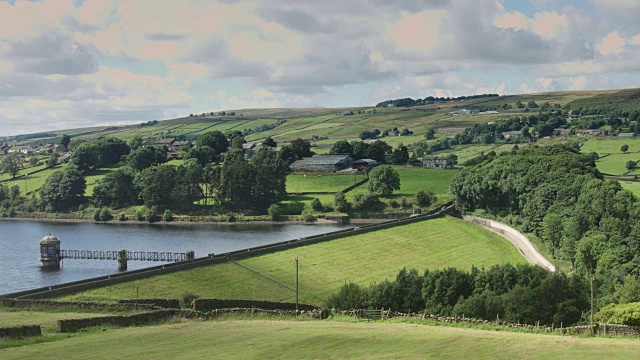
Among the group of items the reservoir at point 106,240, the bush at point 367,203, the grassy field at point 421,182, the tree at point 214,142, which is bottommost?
the reservoir at point 106,240

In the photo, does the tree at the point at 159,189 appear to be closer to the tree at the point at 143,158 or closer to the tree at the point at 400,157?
the tree at the point at 143,158

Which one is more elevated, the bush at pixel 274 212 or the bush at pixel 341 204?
the bush at pixel 341 204

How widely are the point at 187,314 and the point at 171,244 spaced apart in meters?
73.5

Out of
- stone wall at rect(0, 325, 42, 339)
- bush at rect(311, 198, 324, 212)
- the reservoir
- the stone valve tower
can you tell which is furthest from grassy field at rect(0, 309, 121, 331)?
bush at rect(311, 198, 324, 212)

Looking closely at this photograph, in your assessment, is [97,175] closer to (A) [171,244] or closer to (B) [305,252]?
(A) [171,244]

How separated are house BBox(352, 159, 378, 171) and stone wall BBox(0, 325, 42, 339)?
477 feet

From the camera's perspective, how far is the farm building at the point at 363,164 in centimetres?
18100

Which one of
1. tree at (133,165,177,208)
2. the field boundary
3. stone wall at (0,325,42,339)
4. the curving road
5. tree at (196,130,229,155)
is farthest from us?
tree at (196,130,229,155)

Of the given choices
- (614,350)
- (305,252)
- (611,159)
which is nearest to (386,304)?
(614,350)

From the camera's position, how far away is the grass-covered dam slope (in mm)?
68562

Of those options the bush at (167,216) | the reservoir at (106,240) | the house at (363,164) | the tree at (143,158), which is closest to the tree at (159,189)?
the bush at (167,216)

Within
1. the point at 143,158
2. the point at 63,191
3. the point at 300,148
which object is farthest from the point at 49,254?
the point at 300,148

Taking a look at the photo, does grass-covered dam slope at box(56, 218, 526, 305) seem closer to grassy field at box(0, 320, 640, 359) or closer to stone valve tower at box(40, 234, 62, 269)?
grassy field at box(0, 320, 640, 359)

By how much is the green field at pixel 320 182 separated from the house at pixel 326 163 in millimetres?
6646
